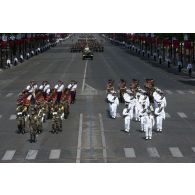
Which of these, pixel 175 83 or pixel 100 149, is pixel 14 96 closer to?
pixel 175 83

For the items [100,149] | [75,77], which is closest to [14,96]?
[75,77]

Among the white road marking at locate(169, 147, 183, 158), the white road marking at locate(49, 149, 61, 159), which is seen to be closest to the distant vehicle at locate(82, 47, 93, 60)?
the white road marking at locate(169, 147, 183, 158)

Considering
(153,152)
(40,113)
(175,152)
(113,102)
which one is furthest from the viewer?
(113,102)

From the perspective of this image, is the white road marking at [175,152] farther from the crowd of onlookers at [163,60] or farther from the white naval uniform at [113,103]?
the crowd of onlookers at [163,60]

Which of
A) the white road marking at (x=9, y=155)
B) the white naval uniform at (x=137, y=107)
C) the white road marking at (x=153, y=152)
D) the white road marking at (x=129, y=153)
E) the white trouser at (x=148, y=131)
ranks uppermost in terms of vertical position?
the white naval uniform at (x=137, y=107)

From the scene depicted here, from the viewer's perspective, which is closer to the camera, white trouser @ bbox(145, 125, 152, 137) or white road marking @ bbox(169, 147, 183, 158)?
white road marking @ bbox(169, 147, 183, 158)

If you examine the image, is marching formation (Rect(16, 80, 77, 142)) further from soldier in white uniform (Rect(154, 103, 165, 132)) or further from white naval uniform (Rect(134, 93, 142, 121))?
soldier in white uniform (Rect(154, 103, 165, 132))

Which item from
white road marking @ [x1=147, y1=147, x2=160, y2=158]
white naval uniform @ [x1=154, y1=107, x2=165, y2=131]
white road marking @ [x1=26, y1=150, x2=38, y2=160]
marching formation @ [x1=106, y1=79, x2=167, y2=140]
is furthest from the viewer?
white naval uniform @ [x1=154, y1=107, x2=165, y2=131]

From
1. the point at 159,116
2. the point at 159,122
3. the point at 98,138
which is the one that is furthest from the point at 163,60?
the point at 98,138

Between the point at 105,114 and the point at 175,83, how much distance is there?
97.0 ft

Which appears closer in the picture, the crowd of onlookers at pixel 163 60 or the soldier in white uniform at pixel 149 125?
the soldier in white uniform at pixel 149 125

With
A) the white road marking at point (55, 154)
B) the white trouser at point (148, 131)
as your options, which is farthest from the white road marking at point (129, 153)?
the white road marking at point (55, 154)

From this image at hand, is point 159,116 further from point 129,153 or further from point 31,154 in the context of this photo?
point 31,154

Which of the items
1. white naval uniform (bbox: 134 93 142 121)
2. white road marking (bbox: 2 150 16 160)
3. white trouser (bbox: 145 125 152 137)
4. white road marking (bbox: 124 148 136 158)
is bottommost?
white road marking (bbox: 2 150 16 160)
